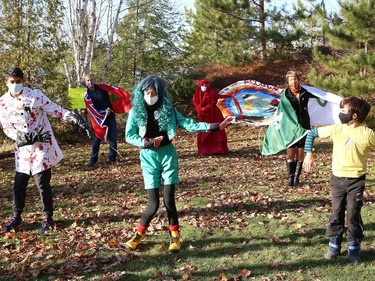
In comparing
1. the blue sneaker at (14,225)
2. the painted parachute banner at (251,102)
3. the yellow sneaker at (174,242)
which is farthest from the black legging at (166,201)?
the painted parachute banner at (251,102)

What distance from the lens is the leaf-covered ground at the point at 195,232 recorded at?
14.4 feet

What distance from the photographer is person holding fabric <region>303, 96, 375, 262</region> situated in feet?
13.9

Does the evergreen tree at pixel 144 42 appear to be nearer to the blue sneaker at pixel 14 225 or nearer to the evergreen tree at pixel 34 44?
the evergreen tree at pixel 34 44

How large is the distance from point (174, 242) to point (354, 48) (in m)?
10.6

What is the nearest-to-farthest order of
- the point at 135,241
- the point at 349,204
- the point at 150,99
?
1. the point at 349,204
2. the point at 150,99
3. the point at 135,241

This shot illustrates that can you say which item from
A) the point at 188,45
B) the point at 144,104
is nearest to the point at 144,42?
the point at 188,45

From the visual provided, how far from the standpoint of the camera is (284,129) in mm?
7500

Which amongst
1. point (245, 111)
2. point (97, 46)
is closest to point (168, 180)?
point (245, 111)

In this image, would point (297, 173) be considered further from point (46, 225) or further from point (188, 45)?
point (188, 45)

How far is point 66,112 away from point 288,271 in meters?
3.39

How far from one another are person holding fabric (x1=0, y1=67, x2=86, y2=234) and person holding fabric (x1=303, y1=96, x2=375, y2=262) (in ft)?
10.4

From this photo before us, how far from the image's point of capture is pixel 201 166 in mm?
10094

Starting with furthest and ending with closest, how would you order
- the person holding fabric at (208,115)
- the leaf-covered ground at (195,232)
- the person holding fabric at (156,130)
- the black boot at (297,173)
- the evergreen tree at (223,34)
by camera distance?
the evergreen tree at (223,34), the person holding fabric at (208,115), the black boot at (297,173), the person holding fabric at (156,130), the leaf-covered ground at (195,232)

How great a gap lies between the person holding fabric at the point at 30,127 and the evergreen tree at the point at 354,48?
9.13 m
